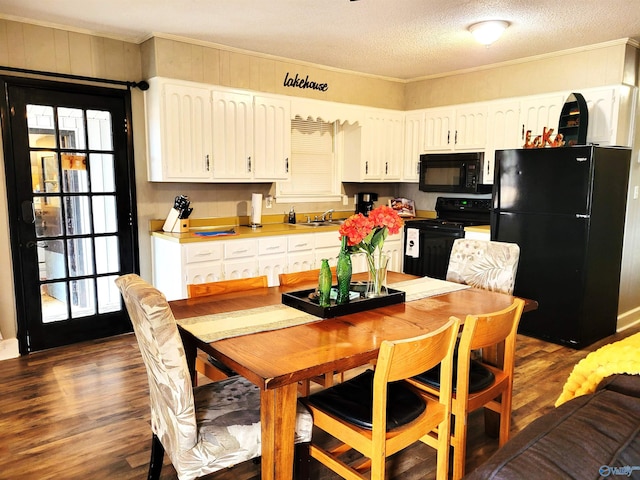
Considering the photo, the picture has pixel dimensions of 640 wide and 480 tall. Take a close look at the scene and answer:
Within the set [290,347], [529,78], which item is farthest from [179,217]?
[529,78]

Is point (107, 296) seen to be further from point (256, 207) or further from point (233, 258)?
point (256, 207)

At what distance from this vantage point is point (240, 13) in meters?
3.30

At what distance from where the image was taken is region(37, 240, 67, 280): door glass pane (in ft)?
12.1

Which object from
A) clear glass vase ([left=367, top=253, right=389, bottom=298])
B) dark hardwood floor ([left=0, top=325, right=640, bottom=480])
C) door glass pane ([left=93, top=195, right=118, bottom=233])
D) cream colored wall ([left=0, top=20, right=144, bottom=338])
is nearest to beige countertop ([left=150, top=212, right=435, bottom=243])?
door glass pane ([left=93, top=195, right=118, bottom=233])

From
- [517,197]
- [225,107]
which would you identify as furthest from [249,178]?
[517,197]

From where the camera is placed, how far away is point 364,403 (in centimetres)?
187

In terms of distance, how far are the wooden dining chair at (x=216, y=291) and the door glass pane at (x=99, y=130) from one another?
6.57 feet

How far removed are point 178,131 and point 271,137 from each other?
91cm

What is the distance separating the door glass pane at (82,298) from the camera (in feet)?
12.7

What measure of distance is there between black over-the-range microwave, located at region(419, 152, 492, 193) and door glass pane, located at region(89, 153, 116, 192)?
124 inches

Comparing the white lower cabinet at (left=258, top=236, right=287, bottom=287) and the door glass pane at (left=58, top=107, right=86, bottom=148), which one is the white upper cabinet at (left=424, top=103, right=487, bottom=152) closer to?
the white lower cabinet at (left=258, top=236, right=287, bottom=287)

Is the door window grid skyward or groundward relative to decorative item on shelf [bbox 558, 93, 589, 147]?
groundward

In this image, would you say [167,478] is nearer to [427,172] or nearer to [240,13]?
[240,13]

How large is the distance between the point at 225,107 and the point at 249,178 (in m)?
0.66
